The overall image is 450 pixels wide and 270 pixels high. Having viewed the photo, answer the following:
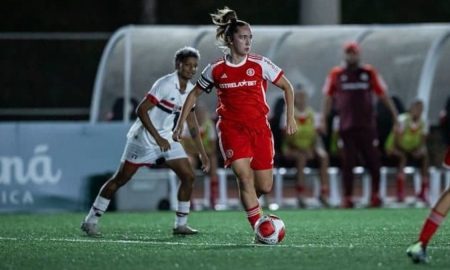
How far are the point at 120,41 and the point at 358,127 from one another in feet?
16.3

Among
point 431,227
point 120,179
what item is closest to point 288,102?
point 120,179

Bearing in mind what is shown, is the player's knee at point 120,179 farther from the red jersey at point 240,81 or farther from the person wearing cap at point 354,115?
the person wearing cap at point 354,115

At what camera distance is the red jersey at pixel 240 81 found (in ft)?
39.2

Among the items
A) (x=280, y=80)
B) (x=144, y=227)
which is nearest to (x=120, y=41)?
(x=144, y=227)

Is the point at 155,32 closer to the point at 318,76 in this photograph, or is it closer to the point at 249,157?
the point at 318,76

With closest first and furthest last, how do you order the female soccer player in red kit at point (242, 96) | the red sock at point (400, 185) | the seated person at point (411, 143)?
the female soccer player in red kit at point (242, 96) → the seated person at point (411, 143) → the red sock at point (400, 185)

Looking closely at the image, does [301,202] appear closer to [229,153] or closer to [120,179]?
[120,179]

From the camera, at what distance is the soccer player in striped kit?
43.0ft

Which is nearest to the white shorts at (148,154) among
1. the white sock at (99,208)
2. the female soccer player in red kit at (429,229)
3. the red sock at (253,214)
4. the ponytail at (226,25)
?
the white sock at (99,208)

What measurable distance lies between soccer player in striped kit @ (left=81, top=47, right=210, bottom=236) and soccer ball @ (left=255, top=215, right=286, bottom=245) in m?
1.73

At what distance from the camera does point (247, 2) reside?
1415 inches

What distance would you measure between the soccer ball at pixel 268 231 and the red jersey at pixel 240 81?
0.97 meters

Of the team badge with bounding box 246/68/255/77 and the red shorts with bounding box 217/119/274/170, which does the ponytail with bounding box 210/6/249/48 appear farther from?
the red shorts with bounding box 217/119/274/170

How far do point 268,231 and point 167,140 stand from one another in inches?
78.9
